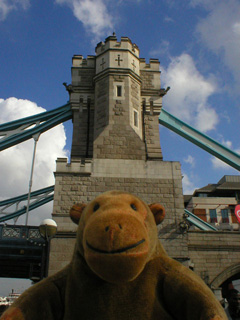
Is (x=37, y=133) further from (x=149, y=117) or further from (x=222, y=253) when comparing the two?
(x=222, y=253)

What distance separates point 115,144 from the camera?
1213 cm

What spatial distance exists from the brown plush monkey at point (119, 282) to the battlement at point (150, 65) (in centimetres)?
1346

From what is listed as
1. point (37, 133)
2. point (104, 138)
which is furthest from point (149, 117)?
point (37, 133)

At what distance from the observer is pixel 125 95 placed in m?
13.3

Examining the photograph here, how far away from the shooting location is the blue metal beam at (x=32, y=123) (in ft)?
48.2

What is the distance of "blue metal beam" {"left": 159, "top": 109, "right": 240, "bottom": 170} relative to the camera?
1381 cm

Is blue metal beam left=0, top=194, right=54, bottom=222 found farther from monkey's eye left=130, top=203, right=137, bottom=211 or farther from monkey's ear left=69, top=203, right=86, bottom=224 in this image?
monkey's eye left=130, top=203, right=137, bottom=211

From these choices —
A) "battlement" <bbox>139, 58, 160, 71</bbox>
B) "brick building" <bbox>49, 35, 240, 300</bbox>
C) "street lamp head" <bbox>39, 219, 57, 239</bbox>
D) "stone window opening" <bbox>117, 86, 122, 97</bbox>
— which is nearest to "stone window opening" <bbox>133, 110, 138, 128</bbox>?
"brick building" <bbox>49, 35, 240, 300</bbox>

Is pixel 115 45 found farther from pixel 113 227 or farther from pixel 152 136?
pixel 113 227

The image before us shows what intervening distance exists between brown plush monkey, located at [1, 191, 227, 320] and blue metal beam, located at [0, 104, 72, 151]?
12.7m

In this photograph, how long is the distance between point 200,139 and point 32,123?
8.50 m

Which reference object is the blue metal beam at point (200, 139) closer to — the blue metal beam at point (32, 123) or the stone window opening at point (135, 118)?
the stone window opening at point (135, 118)

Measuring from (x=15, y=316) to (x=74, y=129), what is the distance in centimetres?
1159

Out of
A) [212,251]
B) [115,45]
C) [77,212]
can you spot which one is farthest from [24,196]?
[77,212]
